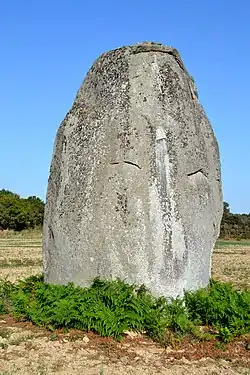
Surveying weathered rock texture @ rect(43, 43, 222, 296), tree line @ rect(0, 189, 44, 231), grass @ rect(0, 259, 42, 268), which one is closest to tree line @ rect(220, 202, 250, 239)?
tree line @ rect(0, 189, 44, 231)

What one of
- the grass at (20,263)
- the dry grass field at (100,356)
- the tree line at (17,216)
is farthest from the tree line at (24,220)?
the dry grass field at (100,356)

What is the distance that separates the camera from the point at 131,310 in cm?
807

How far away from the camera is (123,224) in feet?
28.3

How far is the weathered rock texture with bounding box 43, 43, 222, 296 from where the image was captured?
861cm

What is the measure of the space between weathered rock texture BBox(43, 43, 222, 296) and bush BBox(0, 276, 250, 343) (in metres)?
0.30

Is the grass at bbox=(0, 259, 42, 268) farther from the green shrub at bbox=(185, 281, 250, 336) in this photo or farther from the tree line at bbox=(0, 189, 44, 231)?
the tree line at bbox=(0, 189, 44, 231)

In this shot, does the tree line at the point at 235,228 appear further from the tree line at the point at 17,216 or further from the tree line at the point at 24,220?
the tree line at the point at 17,216

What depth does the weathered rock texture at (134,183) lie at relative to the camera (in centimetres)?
861

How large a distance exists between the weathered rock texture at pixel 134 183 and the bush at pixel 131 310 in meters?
0.30

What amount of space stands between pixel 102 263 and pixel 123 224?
0.69m

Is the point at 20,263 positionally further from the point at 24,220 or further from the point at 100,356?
the point at 24,220

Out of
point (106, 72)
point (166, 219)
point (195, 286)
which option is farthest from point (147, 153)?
point (195, 286)

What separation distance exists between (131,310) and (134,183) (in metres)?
1.96

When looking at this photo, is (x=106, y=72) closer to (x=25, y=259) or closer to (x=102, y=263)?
(x=102, y=263)
